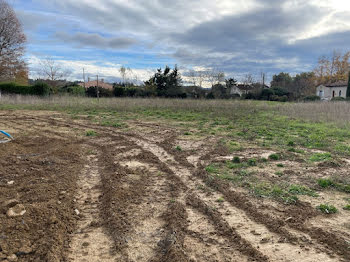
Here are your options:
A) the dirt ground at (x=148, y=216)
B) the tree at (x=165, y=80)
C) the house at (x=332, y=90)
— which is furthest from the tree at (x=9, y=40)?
the house at (x=332, y=90)

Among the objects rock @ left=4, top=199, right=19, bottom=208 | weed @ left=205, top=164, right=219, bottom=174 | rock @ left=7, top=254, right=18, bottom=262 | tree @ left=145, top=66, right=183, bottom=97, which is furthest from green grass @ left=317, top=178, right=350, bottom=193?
tree @ left=145, top=66, right=183, bottom=97

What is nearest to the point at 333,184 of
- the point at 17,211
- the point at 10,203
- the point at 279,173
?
the point at 279,173

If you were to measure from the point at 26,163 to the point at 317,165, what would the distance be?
614cm

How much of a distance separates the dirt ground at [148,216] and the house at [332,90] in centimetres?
5032

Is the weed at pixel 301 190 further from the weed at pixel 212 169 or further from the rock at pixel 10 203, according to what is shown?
the rock at pixel 10 203

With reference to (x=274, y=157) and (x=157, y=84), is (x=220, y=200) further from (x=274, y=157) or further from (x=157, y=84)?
(x=157, y=84)

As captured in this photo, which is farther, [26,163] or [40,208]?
[26,163]

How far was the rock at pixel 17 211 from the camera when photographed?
2795 mm

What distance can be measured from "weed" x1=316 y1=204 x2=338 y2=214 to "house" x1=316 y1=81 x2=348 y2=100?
164 feet

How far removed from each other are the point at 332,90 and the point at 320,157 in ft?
172

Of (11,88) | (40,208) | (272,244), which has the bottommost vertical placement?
(272,244)

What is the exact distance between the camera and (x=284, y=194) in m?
3.78

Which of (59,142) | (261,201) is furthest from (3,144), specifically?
(261,201)

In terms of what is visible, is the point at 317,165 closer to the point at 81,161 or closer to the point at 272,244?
the point at 272,244
